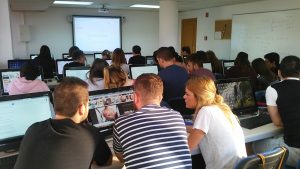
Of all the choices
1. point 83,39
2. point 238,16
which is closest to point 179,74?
point 238,16

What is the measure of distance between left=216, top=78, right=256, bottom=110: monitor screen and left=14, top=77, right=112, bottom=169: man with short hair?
5.21 feet

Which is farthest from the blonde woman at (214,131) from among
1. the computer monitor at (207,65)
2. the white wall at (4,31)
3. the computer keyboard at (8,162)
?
the white wall at (4,31)

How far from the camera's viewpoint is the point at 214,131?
1968 mm

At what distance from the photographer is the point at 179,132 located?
1665 millimetres

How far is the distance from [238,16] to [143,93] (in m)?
6.77

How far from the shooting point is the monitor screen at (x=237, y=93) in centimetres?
281

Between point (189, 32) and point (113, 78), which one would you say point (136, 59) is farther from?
point (189, 32)

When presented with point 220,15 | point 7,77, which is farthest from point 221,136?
point 220,15

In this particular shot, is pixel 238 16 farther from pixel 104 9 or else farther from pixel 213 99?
pixel 213 99

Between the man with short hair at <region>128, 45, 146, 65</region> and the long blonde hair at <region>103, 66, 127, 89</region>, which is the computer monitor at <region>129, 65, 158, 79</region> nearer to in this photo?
the man with short hair at <region>128, 45, 146, 65</region>

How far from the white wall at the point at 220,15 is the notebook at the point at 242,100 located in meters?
4.33

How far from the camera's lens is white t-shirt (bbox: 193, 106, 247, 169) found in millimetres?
1961

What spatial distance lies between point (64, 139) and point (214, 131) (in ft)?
3.39

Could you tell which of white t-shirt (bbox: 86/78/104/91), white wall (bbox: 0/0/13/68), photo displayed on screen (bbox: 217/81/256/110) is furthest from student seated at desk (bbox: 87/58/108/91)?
white wall (bbox: 0/0/13/68)
